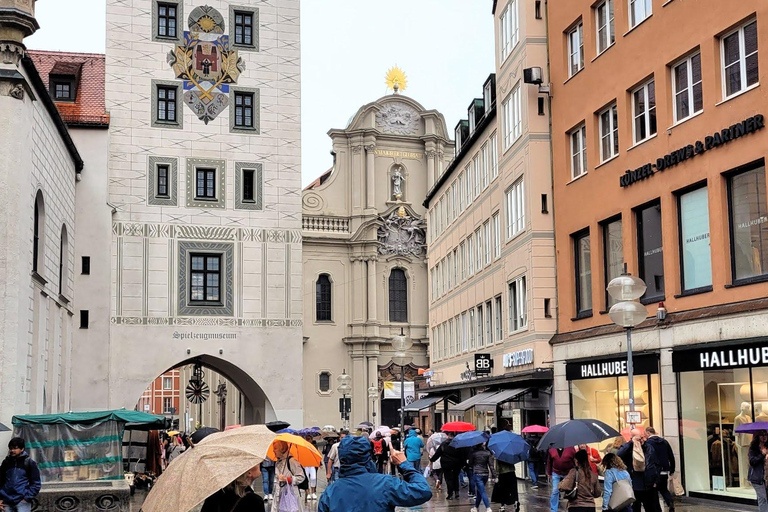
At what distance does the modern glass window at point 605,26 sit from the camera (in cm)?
2812

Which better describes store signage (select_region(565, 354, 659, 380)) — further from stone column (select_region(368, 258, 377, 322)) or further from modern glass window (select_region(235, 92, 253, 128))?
stone column (select_region(368, 258, 377, 322))

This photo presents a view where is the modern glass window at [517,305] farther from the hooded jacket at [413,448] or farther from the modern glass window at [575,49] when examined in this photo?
the modern glass window at [575,49]

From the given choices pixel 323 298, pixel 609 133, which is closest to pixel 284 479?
pixel 609 133

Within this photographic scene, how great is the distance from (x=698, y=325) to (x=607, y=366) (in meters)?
4.56

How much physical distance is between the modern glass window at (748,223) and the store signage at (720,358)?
1.50 meters

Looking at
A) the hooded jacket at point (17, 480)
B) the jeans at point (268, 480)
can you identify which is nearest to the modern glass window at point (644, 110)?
the jeans at point (268, 480)

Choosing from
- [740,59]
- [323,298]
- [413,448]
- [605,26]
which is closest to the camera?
[740,59]

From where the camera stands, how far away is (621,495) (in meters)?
13.2

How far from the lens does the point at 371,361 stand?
220ft

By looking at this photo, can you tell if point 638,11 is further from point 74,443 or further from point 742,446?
point 74,443

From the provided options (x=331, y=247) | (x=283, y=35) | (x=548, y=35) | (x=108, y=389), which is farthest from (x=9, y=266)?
(x=331, y=247)

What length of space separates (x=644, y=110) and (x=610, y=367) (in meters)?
6.44

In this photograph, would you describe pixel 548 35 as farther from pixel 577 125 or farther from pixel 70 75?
pixel 70 75

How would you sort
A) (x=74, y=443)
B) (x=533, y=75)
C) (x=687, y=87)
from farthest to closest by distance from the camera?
(x=533, y=75)
(x=74, y=443)
(x=687, y=87)
